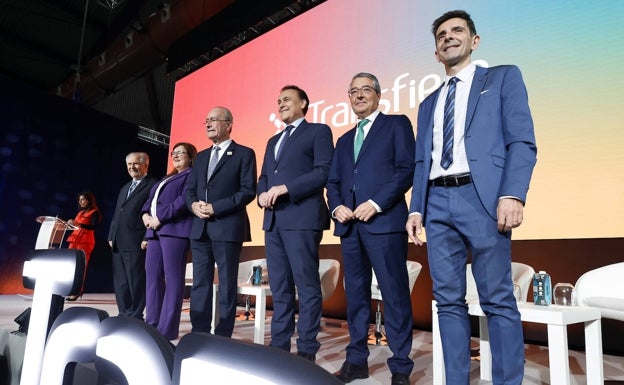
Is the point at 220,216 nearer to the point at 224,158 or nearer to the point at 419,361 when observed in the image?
the point at 224,158

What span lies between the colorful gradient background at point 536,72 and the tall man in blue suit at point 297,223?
1620mm

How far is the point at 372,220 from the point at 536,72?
2004 mm

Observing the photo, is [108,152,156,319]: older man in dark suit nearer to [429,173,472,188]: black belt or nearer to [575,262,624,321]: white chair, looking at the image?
[429,173,472,188]: black belt

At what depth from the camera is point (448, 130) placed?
1.54 metres

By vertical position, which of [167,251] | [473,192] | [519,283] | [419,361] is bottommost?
[419,361]

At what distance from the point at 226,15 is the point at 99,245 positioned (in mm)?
4750

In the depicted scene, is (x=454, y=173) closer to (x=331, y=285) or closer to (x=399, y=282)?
(x=399, y=282)

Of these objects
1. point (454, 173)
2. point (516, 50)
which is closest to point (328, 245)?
point (516, 50)

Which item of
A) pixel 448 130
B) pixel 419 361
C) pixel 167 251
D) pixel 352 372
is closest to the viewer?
pixel 448 130

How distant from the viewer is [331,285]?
10.6 feet

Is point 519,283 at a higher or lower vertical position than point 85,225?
lower

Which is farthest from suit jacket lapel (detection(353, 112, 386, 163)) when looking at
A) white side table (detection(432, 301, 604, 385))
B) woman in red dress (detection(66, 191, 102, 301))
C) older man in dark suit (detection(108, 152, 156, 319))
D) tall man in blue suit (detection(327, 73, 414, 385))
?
woman in red dress (detection(66, 191, 102, 301))

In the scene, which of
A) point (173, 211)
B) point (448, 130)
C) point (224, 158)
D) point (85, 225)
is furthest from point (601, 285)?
point (85, 225)

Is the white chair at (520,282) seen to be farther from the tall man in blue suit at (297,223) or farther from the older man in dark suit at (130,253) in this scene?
the older man in dark suit at (130,253)
